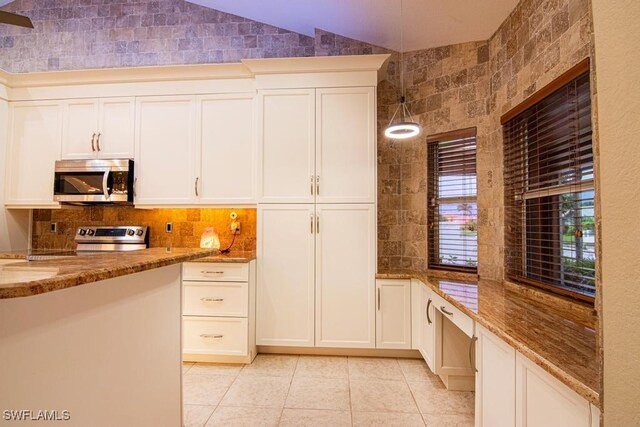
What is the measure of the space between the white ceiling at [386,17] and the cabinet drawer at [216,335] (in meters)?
2.87

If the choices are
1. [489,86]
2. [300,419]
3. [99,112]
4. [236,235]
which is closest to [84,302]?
[300,419]

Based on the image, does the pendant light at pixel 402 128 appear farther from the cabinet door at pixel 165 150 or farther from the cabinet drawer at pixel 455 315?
the cabinet door at pixel 165 150

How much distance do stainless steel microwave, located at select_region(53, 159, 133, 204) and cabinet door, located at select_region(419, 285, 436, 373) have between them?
288 cm

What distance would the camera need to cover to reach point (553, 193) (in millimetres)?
1914

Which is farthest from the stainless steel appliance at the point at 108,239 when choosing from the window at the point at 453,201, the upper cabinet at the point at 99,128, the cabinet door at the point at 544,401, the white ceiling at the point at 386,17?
the cabinet door at the point at 544,401

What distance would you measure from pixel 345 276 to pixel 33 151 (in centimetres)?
339

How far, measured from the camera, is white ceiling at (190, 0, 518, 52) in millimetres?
2418

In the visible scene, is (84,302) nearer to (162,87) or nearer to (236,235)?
(236,235)

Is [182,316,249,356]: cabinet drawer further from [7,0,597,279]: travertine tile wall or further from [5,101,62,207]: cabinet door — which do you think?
[5,101,62,207]: cabinet door

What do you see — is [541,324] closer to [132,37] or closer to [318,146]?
[318,146]

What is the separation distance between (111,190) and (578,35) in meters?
3.72

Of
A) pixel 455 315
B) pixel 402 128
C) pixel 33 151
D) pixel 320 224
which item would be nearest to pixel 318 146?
pixel 320 224

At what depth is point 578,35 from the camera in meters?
1.65

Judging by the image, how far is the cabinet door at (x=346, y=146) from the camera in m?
2.79
